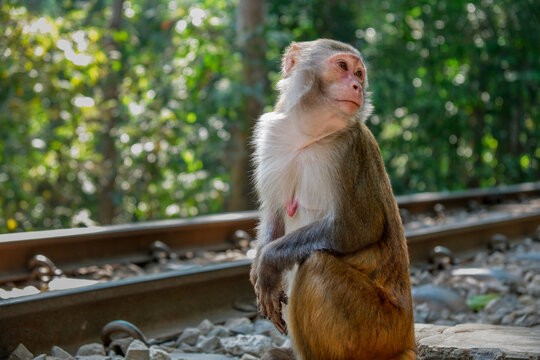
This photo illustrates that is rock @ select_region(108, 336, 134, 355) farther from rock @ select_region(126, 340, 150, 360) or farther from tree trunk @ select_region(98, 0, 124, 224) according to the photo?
tree trunk @ select_region(98, 0, 124, 224)

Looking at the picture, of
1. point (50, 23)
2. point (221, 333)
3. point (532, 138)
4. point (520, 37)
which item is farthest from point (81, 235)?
point (532, 138)

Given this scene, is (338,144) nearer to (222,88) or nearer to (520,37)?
(222,88)

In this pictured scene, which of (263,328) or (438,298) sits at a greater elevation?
(263,328)

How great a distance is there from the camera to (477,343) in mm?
2969

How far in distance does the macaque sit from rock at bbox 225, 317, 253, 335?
2.78 feet

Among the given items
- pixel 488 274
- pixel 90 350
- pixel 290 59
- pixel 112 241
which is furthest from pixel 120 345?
pixel 488 274

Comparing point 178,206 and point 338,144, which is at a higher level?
point 338,144

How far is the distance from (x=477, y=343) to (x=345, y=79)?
52.0 inches

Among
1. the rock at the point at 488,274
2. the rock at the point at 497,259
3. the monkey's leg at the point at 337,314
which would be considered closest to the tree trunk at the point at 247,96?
the rock at the point at 497,259

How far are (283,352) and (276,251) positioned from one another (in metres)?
0.48

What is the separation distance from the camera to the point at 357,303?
8.63 feet

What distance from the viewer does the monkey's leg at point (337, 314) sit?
8.51 feet

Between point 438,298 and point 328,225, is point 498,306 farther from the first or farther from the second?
point 328,225

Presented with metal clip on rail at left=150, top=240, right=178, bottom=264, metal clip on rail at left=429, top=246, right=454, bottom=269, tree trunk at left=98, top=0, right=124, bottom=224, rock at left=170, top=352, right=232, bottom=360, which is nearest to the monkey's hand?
rock at left=170, top=352, right=232, bottom=360
